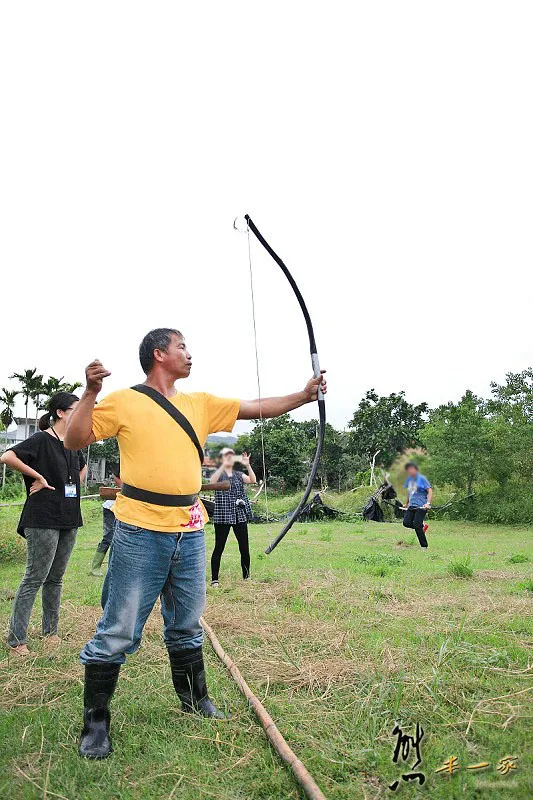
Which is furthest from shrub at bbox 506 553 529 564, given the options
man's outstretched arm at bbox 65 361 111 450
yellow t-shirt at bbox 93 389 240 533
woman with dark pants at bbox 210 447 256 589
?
man's outstretched arm at bbox 65 361 111 450

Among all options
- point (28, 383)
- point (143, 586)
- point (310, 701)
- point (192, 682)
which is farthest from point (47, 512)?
point (28, 383)

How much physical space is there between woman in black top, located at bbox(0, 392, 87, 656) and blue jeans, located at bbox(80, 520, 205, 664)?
1592 mm

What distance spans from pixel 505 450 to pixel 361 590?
10535 millimetres

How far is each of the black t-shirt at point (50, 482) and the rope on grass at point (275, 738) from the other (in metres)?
1.63

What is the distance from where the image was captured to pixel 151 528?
324 centimetres

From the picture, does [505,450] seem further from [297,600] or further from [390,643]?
[390,643]

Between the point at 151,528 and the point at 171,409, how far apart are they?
0.66 m

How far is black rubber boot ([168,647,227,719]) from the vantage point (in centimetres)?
351

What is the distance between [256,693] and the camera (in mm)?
3785

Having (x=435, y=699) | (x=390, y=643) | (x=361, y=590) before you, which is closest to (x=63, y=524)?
(x=390, y=643)

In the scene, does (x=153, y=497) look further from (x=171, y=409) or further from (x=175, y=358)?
(x=175, y=358)

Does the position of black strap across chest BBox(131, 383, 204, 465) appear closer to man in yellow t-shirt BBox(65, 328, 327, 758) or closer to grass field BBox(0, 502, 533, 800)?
man in yellow t-shirt BBox(65, 328, 327, 758)

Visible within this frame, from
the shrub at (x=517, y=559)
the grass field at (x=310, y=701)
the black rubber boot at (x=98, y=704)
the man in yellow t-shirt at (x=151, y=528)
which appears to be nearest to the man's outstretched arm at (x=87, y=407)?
the man in yellow t-shirt at (x=151, y=528)

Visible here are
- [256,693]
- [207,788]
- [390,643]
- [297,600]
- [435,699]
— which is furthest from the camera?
[297,600]
